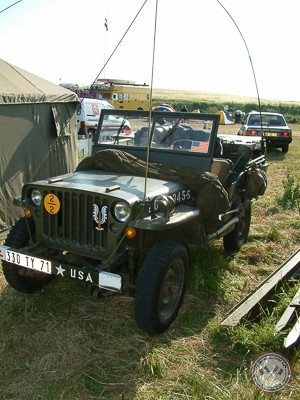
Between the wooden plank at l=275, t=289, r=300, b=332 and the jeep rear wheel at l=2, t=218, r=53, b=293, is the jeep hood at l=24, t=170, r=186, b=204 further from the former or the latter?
the wooden plank at l=275, t=289, r=300, b=332

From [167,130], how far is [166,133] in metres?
0.04

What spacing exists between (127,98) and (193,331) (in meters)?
24.9

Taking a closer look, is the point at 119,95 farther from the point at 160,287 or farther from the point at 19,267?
the point at 160,287

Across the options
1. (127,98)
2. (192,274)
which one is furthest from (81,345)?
(127,98)

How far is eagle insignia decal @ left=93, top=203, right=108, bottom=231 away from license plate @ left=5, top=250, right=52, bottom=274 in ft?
1.69

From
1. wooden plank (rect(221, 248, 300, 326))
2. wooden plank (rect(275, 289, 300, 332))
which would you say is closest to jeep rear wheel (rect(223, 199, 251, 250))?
wooden plank (rect(221, 248, 300, 326))

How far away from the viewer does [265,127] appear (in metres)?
15.6

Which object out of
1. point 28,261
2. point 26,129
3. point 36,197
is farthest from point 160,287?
point 26,129

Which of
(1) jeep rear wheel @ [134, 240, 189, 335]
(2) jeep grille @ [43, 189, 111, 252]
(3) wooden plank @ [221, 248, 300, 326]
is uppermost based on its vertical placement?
(2) jeep grille @ [43, 189, 111, 252]

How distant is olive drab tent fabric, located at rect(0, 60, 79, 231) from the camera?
6.11 metres

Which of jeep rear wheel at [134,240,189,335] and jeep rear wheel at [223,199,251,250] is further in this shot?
jeep rear wheel at [223,199,251,250]

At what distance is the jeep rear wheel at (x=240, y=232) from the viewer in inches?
213

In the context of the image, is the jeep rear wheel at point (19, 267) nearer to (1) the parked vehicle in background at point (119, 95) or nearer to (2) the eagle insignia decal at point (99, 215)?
(2) the eagle insignia decal at point (99, 215)

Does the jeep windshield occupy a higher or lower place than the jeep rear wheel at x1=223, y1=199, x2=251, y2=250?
higher
